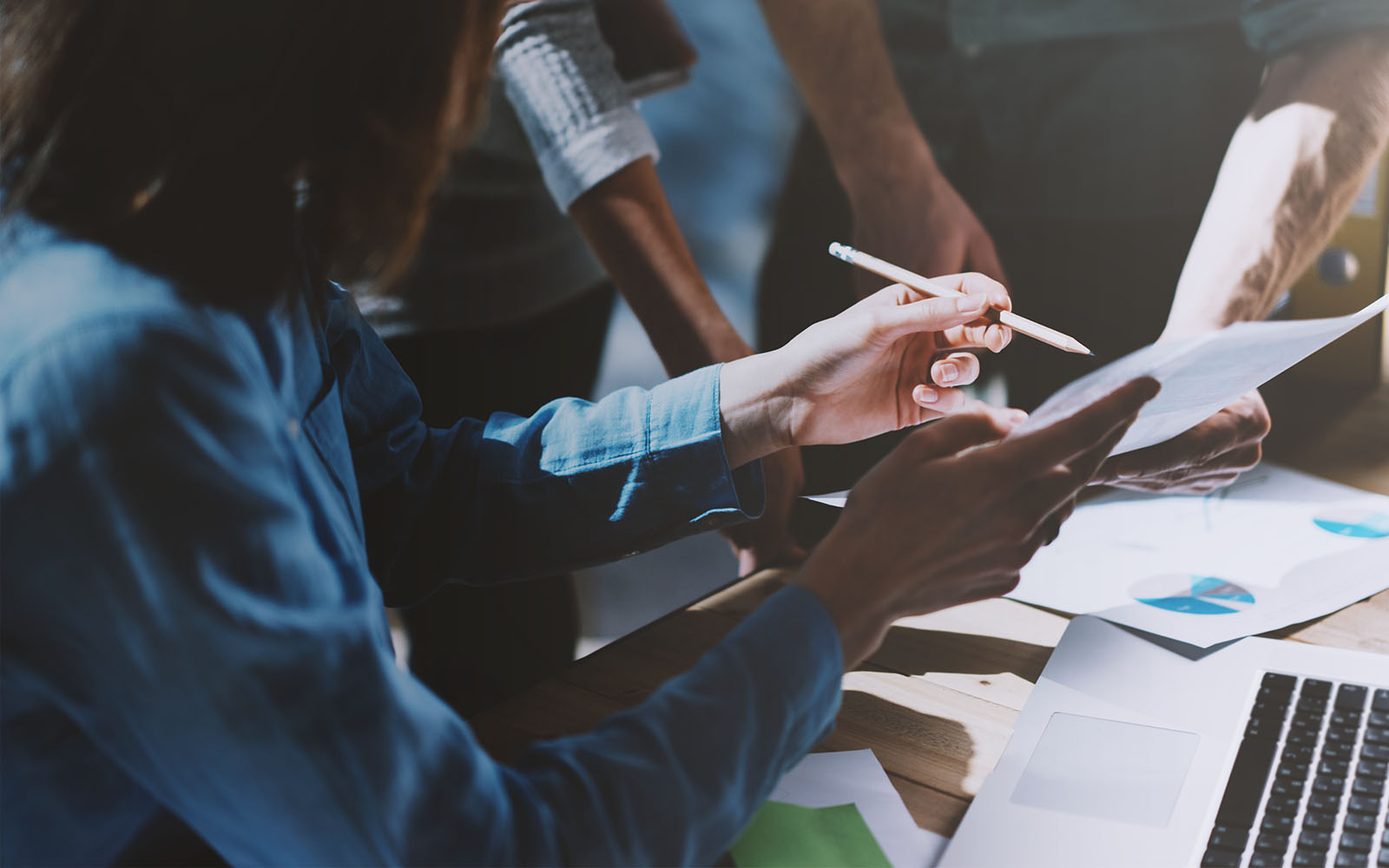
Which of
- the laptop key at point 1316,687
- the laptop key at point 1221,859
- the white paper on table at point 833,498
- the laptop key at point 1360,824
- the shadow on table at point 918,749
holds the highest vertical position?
the white paper on table at point 833,498

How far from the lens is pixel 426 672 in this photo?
0.72 metres

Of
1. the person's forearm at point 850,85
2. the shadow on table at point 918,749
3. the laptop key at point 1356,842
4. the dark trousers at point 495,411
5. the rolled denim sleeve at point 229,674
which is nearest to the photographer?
the rolled denim sleeve at point 229,674

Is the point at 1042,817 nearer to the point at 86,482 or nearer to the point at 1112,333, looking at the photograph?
the point at 86,482

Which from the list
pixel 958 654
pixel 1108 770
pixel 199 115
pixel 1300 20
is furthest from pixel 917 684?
pixel 1300 20

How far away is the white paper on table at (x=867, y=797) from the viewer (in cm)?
57

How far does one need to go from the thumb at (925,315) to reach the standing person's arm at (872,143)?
266 mm

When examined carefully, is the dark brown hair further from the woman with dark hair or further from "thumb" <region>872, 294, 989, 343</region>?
"thumb" <region>872, 294, 989, 343</region>

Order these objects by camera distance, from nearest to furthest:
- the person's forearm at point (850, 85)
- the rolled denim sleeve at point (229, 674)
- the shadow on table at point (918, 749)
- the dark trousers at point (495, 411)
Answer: the rolled denim sleeve at point (229, 674) < the shadow on table at point (918, 749) < the dark trousers at point (495, 411) < the person's forearm at point (850, 85)

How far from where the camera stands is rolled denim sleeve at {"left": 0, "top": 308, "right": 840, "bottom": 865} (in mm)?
314

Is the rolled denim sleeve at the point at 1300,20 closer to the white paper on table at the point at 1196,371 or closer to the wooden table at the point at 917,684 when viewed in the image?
the white paper on table at the point at 1196,371

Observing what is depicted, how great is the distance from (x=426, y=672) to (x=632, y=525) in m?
0.18

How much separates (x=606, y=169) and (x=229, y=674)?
1.62ft

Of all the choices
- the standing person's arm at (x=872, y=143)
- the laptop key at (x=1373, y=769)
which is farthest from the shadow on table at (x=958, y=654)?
the standing person's arm at (x=872, y=143)

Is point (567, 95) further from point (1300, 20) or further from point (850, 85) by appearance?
point (1300, 20)
